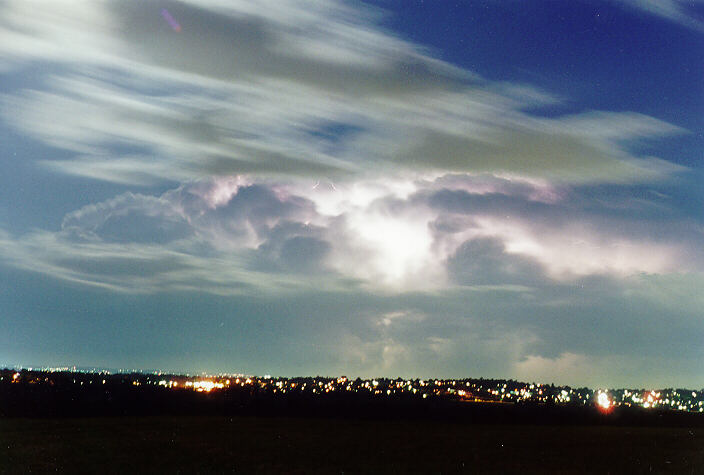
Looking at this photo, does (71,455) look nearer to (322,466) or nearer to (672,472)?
(322,466)

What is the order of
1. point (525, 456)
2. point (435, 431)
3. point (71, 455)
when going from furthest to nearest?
point (435, 431) < point (525, 456) < point (71, 455)

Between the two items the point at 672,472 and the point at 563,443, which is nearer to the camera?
the point at 672,472

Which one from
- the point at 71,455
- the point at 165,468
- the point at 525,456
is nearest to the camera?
the point at 165,468

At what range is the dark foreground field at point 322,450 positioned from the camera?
45.7 m

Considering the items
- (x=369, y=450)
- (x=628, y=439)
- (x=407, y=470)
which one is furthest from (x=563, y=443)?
(x=407, y=470)

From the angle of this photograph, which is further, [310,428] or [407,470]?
[310,428]

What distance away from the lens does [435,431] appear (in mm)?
76000

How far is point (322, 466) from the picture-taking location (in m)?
46.4

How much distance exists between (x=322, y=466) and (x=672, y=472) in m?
21.7

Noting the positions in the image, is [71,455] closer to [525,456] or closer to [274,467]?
[274,467]

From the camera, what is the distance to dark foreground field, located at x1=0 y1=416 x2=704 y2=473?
4572 centimetres

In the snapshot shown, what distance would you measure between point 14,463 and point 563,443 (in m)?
44.9

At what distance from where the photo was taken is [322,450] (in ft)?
181

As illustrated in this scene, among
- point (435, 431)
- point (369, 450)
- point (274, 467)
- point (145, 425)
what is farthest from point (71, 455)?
point (435, 431)
